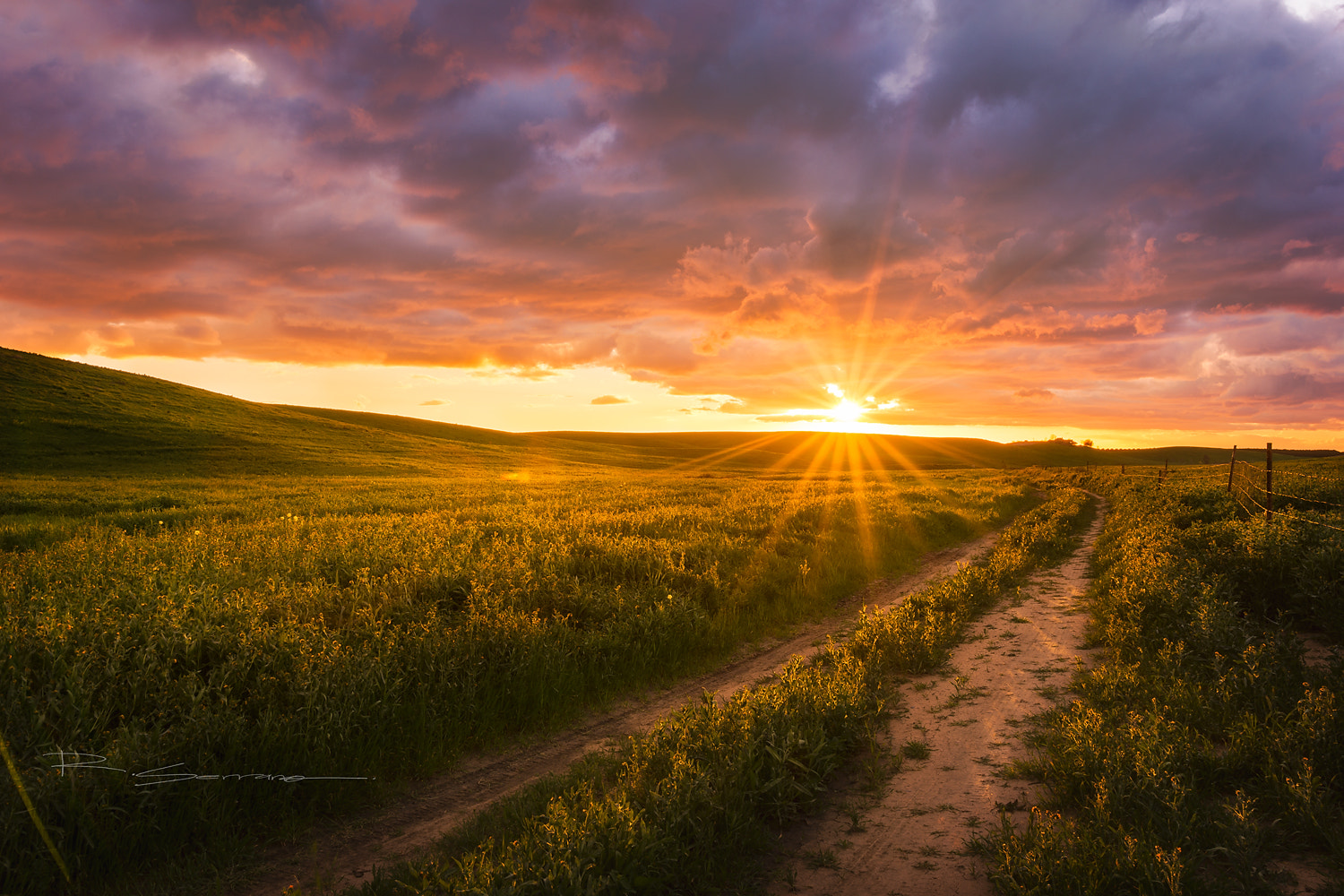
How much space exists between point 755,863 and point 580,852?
1344mm

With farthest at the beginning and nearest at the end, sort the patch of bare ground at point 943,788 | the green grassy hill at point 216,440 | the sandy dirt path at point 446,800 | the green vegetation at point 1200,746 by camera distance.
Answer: the green grassy hill at point 216,440 < the sandy dirt path at point 446,800 < the patch of bare ground at point 943,788 < the green vegetation at point 1200,746

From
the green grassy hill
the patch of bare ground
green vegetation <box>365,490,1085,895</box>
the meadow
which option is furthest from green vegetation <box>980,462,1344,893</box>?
the green grassy hill

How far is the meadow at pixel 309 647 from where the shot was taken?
4438 mm

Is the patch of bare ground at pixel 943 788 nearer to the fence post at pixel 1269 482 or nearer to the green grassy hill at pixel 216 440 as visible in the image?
the fence post at pixel 1269 482

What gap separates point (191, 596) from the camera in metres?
7.05

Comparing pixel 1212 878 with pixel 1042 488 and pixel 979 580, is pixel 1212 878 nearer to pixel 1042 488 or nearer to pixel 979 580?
pixel 979 580

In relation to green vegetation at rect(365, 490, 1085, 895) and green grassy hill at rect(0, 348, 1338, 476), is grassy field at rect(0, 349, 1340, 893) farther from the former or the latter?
green grassy hill at rect(0, 348, 1338, 476)

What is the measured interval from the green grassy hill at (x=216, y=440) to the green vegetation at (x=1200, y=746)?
3881 centimetres

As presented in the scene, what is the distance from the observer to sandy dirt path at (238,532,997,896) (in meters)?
4.36

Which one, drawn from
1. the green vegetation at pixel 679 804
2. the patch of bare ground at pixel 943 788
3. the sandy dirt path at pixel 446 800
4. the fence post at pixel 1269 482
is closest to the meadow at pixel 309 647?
the sandy dirt path at pixel 446 800

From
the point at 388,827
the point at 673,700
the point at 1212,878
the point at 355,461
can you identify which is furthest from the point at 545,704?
the point at 355,461

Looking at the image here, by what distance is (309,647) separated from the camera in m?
6.12

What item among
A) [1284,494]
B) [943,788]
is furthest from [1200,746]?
[1284,494]

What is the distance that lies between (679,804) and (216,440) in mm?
51413
